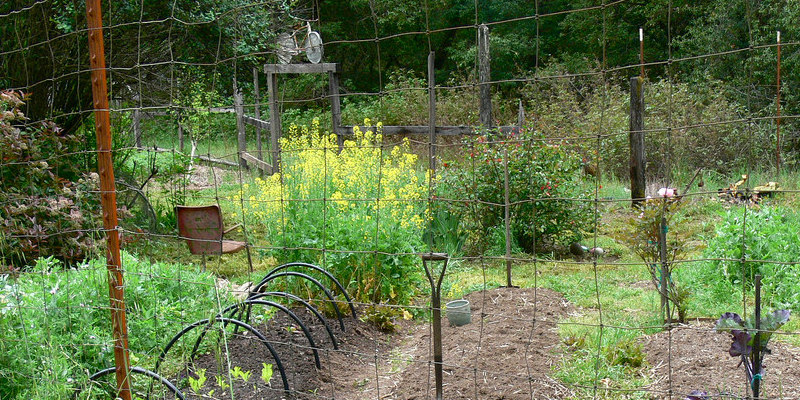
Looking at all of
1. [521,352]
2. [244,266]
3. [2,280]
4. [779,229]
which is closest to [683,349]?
→ [521,352]

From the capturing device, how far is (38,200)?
192 inches

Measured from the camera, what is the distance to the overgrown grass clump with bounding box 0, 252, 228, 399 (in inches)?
120

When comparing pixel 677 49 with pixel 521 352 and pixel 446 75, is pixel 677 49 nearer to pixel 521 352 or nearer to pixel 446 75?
pixel 446 75

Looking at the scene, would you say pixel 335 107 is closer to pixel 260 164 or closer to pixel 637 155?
pixel 260 164

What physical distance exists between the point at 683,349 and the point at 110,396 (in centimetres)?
287

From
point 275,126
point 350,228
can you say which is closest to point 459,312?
point 350,228

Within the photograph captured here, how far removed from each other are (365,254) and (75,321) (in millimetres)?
1962

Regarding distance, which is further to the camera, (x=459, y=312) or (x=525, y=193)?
(x=525, y=193)

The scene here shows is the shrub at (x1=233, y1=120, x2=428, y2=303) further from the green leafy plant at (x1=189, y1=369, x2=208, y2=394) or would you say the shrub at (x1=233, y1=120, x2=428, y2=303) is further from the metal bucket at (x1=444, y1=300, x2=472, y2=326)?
the green leafy plant at (x1=189, y1=369, x2=208, y2=394)

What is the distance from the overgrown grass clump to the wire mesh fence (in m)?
0.02

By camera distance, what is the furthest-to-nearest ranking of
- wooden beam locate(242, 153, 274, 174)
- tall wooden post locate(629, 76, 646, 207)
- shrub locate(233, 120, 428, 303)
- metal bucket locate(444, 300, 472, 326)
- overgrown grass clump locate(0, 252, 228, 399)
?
wooden beam locate(242, 153, 274, 174) → tall wooden post locate(629, 76, 646, 207) → shrub locate(233, 120, 428, 303) → metal bucket locate(444, 300, 472, 326) → overgrown grass clump locate(0, 252, 228, 399)

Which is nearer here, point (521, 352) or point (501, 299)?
point (521, 352)

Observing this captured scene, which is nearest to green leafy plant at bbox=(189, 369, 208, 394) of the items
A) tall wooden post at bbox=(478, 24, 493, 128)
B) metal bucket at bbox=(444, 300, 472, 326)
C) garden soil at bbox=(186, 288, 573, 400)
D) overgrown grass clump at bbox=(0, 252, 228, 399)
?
overgrown grass clump at bbox=(0, 252, 228, 399)

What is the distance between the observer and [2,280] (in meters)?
3.60
